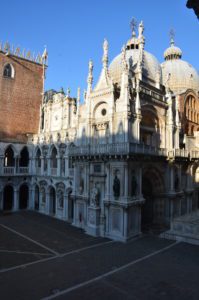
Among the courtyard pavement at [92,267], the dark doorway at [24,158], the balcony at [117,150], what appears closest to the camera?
the courtyard pavement at [92,267]

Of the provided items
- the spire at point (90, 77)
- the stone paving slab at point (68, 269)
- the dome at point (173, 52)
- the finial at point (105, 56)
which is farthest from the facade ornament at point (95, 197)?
the dome at point (173, 52)

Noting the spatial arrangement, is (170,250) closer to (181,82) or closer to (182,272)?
(182,272)

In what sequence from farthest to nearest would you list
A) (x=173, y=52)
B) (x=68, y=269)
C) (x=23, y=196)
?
(x=173, y=52) < (x=23, y=196) < (x=68, y=269)

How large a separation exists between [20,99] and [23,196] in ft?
44.4

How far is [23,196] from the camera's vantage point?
36062mm

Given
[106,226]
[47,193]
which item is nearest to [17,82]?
[47,193]

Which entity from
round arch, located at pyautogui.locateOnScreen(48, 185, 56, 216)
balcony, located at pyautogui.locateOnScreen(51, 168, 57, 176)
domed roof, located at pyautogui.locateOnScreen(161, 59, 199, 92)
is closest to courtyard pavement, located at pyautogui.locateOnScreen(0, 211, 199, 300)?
round arch, located at pyautogui.locateOnScreen(48, 185, 56, 216)

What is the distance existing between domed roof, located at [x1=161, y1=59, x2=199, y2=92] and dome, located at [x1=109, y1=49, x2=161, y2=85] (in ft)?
33.2

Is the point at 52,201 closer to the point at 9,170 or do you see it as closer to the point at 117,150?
the point at 9,170

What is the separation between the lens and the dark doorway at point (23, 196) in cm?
3572

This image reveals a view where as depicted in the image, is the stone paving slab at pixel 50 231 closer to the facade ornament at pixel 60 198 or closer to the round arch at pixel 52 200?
the round arch at pixel 52 200

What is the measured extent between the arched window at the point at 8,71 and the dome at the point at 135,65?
561 inches

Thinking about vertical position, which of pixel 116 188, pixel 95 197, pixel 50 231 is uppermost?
pixel 116 188

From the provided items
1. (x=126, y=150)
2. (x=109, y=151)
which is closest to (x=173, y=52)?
(x=109, y=151)
